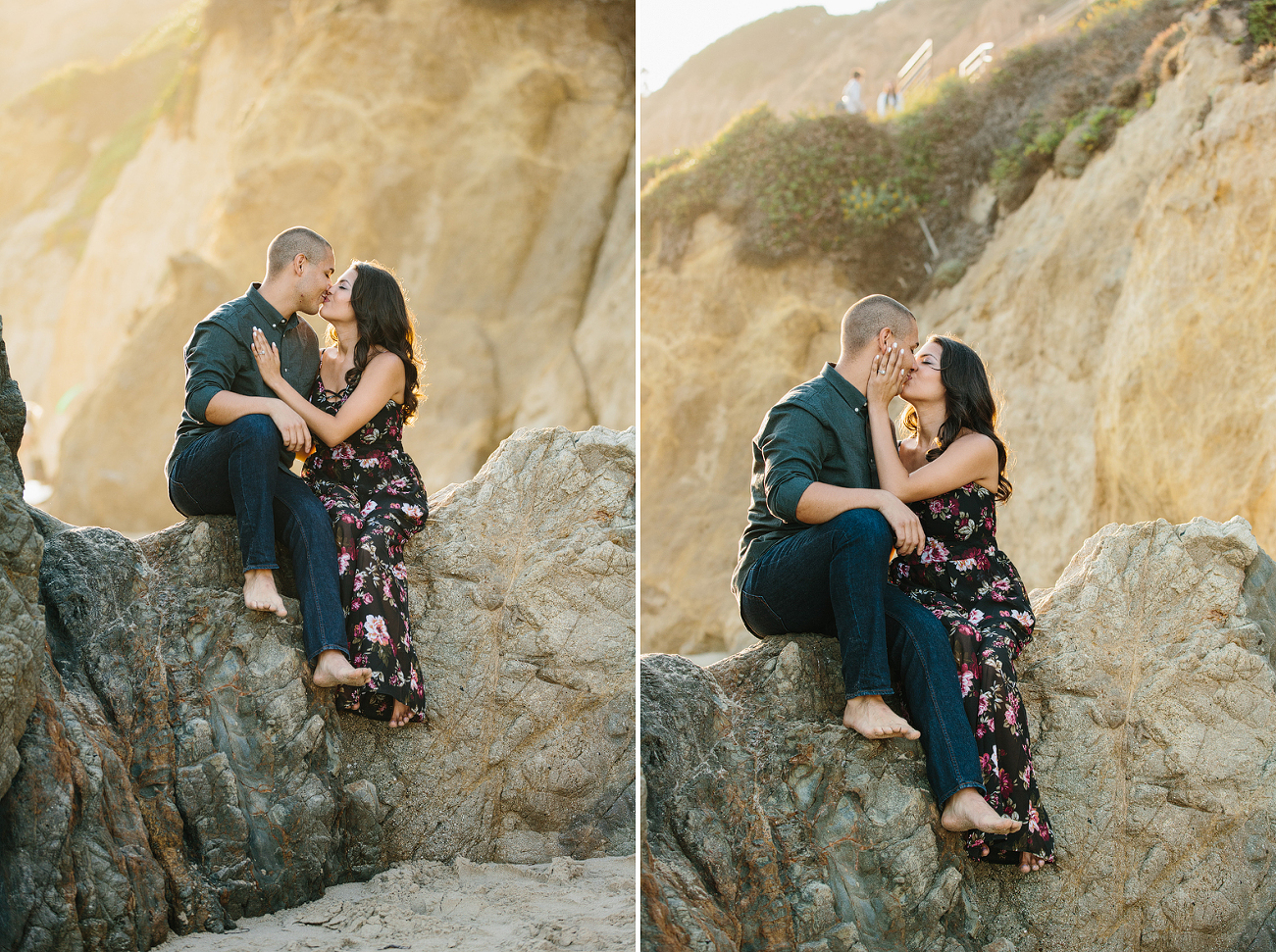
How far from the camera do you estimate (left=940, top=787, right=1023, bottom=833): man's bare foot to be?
2.70 meters

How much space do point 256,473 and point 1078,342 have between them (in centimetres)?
749

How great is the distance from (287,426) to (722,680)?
1.57m

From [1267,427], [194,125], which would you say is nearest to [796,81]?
[194,125]

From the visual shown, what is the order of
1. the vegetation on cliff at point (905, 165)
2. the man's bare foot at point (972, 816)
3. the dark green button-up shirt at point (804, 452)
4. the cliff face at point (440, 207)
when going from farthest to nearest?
the cliff face at point (440, 207) → the vegetation on cliff at point (905, 165) → the dark green button-up shirt at point (804, 452) → the man's bare foot at point (972, 816)

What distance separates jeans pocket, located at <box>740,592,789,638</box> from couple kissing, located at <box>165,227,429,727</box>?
1092 mm

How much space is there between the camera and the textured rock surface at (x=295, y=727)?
2.63m

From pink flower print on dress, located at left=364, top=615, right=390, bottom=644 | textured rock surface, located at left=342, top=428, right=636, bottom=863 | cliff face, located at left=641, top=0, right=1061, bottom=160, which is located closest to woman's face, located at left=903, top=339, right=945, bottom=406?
textured rock surface, located at left=342, top=428, right=636, bottom=863

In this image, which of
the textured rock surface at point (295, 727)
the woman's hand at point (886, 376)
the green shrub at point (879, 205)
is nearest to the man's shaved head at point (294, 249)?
the textured rock surface at point (295, 727)

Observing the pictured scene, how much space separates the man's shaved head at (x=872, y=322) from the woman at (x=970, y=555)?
99 mm

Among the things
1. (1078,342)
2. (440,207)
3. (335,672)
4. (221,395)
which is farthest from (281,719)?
(440,207)

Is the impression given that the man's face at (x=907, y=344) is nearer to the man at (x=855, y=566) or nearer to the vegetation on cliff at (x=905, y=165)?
the man at (x=855, y=566)

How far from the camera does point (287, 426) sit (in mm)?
3312

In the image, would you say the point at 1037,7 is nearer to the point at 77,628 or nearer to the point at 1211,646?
the point at 1211,646

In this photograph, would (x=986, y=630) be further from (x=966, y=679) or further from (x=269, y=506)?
(x=269, y=506)
